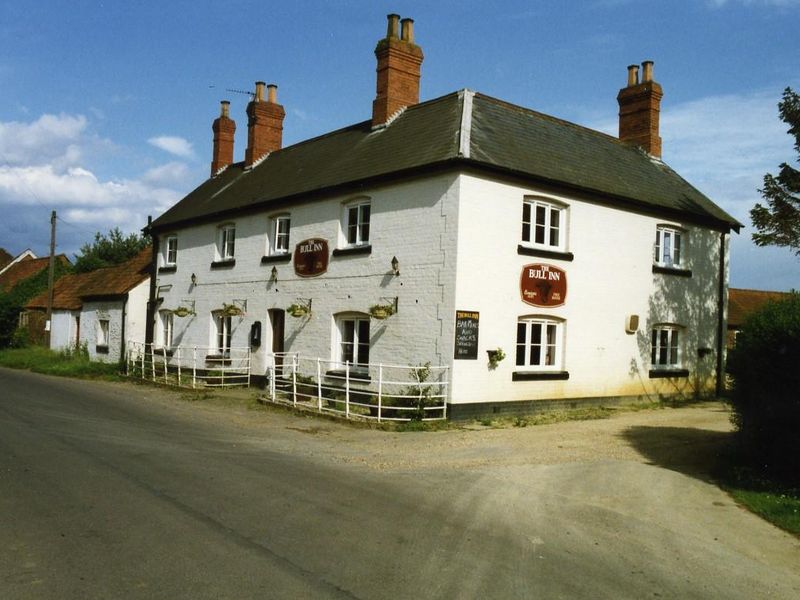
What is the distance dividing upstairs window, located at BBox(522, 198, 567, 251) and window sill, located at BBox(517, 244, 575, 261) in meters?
0.16

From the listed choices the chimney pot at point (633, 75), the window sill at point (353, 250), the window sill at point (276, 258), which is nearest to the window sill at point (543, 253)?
the window sill at point (353, 250)

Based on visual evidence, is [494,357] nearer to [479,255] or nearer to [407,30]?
[479,255]

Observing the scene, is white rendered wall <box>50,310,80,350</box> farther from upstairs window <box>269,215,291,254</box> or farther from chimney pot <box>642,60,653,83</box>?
chimney pot <box>642,60,653,83</box>

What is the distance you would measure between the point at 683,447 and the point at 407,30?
13427 millimetres

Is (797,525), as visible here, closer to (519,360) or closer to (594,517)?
(594,517)

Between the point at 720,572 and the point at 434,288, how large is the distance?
10053 mm

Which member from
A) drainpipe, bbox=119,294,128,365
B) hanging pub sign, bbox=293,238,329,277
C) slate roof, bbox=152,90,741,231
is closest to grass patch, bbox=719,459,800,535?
slate roof, bbox=152,90,741,231

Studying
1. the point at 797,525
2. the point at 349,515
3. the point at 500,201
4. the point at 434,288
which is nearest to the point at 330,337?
the point at 434,288

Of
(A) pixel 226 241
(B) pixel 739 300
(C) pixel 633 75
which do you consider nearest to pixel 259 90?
(A) pixel 226 241

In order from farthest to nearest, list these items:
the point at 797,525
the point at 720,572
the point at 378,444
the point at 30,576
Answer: the point at 378,444 → the point at 797,525 → the point at 720,572 → the point at 30,576

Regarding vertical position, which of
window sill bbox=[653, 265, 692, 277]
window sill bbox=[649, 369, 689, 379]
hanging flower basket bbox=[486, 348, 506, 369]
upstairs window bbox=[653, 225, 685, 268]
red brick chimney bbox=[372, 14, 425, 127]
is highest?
red brick chimney bbox=[372, 14, 425, 127]

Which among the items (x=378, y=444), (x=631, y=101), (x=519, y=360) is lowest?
(x=378, y=444)

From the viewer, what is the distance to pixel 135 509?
22.9 feet

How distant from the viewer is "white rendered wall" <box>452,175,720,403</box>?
1541 centimetres
